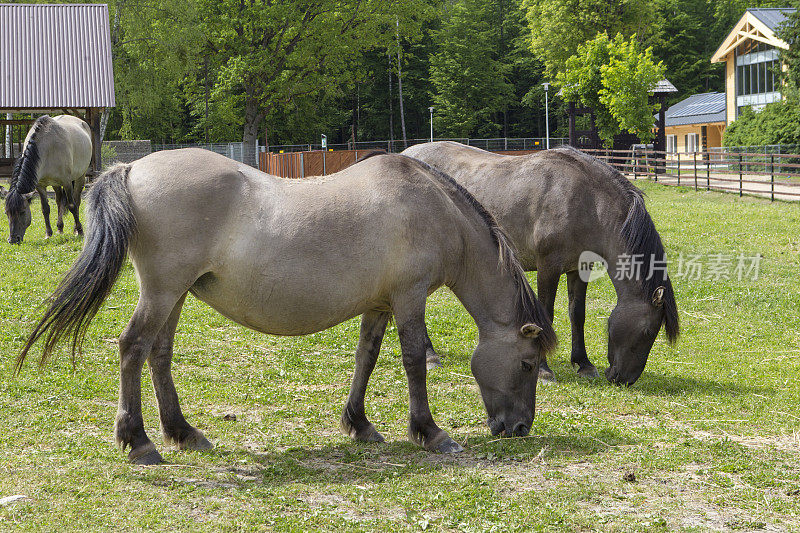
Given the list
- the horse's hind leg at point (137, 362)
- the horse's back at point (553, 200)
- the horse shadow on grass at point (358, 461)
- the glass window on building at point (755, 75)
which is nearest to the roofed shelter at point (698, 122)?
the glass window on building at point (755, 75)

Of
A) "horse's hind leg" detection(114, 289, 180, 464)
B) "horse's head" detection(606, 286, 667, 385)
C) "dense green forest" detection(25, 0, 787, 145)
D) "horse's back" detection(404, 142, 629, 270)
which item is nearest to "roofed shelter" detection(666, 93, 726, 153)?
"dense green forest" detection(25, 0, 787, 145)

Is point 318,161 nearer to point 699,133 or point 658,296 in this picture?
point 658,296

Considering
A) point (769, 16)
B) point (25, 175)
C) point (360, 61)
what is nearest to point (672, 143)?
point (769, 16)

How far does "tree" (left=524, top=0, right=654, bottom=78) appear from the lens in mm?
48062

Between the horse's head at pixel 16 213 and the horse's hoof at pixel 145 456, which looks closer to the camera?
the horse's hoof at pixel 145 456

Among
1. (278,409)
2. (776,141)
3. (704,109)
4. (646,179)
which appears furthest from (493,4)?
(278,409)

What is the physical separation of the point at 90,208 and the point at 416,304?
212cm

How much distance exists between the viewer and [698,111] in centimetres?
5525

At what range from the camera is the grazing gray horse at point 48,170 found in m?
14.5

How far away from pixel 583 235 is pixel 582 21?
44.4m

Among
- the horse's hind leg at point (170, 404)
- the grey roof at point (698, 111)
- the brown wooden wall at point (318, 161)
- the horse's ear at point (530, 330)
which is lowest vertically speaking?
the horse's hind leg at point (170, 404)

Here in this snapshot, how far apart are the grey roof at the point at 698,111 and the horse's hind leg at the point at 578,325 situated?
47752mm

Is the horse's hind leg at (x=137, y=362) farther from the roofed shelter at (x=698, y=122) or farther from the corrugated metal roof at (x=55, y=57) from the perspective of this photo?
the roofed shelter at (x=698, y=122)

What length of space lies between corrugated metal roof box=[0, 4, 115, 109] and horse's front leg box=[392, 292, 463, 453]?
2202 centimetres
